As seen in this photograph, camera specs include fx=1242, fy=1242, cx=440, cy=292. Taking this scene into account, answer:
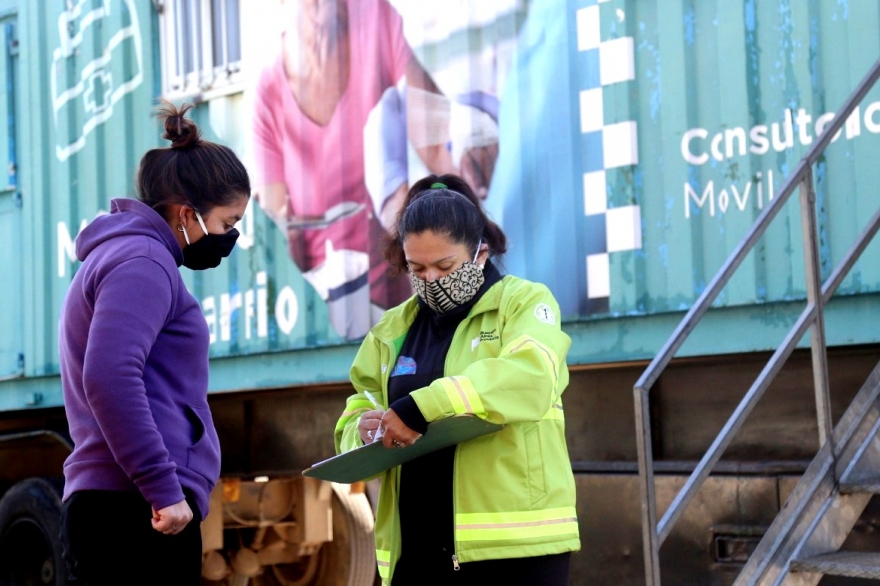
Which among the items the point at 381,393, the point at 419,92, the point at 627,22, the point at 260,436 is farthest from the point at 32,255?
the point at 381,393

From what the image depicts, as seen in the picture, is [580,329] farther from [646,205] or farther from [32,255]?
[32,255]

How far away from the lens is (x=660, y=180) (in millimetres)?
4117

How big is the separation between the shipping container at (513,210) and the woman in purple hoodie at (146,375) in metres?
1.92

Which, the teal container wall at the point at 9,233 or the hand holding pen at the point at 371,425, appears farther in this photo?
the teal container wall at the point at 9,233

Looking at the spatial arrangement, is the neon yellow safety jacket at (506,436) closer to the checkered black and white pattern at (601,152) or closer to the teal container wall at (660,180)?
the teal container wall at (660,180)

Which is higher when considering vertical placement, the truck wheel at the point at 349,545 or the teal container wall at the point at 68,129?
the teal container wall at the point at 68,129

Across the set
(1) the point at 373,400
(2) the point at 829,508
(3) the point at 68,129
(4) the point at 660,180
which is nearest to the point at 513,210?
(4) the point at 660,180

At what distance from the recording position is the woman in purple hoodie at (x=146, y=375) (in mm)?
2271

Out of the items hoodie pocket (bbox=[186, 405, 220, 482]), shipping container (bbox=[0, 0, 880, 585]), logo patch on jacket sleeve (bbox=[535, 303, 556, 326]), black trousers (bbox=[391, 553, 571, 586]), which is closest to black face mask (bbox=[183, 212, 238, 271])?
hoodie pocket (bbox=[186, 405, 220, 482])

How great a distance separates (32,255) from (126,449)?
451 centimetres

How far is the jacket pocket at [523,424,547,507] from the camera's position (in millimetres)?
2465

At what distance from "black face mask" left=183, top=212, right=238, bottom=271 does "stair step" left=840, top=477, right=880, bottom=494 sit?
1729mm

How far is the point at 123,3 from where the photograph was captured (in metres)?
6.20

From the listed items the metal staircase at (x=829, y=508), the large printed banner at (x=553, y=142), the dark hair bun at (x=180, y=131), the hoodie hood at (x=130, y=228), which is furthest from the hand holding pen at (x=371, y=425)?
the large printed banner at (x=553, y=142)
